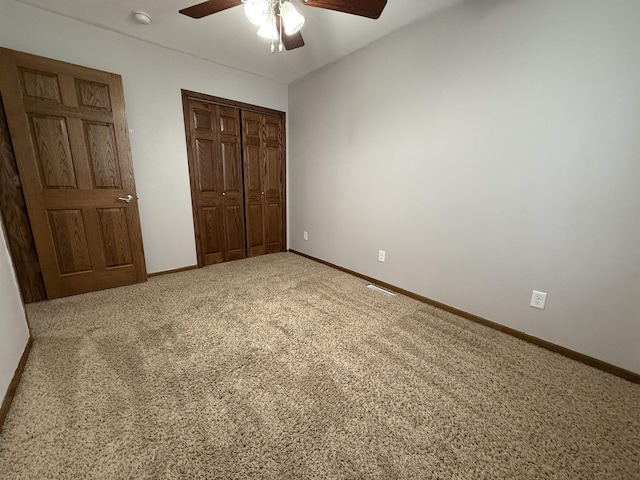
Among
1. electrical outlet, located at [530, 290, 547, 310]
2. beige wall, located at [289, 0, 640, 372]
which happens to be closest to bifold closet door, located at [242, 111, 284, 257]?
beige wall, located at [289, 0, 640, 372]

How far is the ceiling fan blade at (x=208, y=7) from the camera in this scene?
151 cm

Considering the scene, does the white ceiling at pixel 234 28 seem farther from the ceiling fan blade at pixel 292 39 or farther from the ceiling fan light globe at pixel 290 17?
the ceiling fan light globe at pixel 290 17

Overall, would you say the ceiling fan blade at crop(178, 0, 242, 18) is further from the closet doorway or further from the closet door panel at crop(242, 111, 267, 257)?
the closet door panel at crop(242, 111, 267, 257)

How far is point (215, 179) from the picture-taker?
10.5ft

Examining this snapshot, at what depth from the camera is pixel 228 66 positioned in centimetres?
302

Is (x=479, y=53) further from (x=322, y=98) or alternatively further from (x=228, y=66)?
(x=228, y=66)

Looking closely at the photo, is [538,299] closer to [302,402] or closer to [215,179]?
[302,402]

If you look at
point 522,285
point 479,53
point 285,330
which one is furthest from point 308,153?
point 522,285

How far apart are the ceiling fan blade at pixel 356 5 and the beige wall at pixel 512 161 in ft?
2.82

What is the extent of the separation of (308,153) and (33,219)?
9.35ft

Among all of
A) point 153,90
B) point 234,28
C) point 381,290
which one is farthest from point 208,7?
point 381,290

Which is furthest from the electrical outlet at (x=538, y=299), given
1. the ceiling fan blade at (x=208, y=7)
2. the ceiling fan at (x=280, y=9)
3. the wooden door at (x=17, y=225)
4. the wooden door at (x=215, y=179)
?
the wooden door at (x=17, y=225)

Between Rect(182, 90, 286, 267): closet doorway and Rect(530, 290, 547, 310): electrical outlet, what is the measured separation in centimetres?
316

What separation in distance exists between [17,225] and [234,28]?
2572mm
